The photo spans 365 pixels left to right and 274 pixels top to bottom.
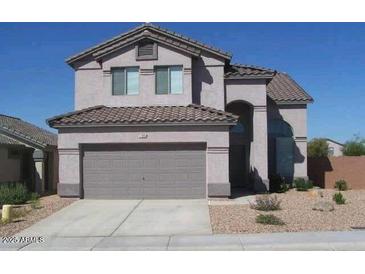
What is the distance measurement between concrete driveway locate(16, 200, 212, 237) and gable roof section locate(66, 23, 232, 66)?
7.02 m

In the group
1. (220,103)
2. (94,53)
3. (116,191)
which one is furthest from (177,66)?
(116,191)

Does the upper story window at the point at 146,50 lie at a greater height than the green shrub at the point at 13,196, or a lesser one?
greater

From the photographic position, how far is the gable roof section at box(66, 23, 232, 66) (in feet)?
67.9

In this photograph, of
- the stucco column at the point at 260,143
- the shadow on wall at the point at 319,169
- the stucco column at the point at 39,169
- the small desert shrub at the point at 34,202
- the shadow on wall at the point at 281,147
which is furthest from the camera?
the shadow on wall at the point at 319,169

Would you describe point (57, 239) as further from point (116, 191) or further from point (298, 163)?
point (298, 163)

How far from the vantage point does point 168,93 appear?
68.0 ft

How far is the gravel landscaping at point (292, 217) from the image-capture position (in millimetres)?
12277

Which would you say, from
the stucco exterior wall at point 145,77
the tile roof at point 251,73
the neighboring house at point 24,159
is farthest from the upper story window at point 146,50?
the neighboring house at point 24,159

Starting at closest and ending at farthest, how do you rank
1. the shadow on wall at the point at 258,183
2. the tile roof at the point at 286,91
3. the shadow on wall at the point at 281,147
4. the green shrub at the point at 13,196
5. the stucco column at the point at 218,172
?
the green shrub at the point at 13,196, the stucco column at the point at 218,172, the shadow on wall at the point at 258,183, the shadow on wall at the point at 281,147, the tile roof at the point at 286,91

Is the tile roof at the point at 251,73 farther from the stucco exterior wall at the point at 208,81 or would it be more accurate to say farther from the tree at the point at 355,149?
the tree at the point at 355,149

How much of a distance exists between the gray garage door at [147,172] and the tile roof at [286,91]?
8130mm

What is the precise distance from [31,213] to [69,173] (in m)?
3.48

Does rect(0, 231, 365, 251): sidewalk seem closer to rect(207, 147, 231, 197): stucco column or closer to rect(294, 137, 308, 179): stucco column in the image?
rect(207, 147, 231, 197): stucco column

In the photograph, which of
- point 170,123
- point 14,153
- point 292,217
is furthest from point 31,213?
point 292,217
